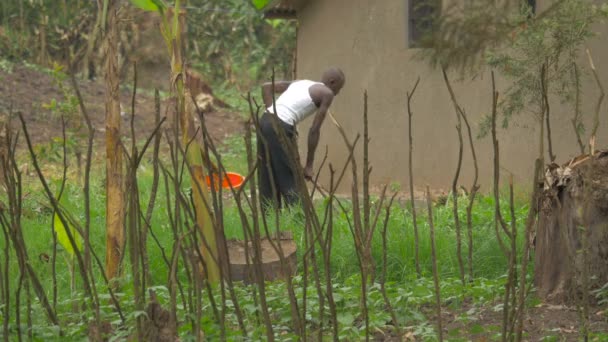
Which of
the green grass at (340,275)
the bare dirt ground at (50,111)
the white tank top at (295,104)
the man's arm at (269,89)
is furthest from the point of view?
the bare dirt ground at (50,111)

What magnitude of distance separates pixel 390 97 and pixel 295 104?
7.03 feet

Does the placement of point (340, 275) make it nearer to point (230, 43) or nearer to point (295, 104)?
point (295, 104)

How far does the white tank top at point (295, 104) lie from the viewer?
346 inches

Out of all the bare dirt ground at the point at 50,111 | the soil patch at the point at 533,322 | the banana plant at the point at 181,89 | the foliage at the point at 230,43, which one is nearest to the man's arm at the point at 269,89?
the banana plant at the point at 181,89

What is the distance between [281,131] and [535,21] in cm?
538

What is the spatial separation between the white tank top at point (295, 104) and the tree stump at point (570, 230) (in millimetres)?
4035

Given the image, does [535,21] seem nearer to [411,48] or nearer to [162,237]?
[411,48]

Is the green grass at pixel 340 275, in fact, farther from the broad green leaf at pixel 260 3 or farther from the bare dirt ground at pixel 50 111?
the bare dirt ground at pixel 50 111

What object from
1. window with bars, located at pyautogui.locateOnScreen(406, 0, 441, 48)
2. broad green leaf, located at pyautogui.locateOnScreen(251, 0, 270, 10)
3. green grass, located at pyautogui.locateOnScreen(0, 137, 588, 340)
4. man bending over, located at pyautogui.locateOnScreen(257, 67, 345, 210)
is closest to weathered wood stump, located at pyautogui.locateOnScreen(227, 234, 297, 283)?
green grass, located at pyautogui.locateOnScreen(0, 137, 588, 340)

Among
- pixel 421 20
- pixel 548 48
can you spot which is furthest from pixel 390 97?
pixel 548 48

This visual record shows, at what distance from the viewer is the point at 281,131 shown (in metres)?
3.25

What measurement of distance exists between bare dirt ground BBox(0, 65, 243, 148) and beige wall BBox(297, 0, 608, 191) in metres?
6.05

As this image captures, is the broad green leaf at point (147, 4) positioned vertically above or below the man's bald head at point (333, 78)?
above

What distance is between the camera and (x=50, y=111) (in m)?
17.2
